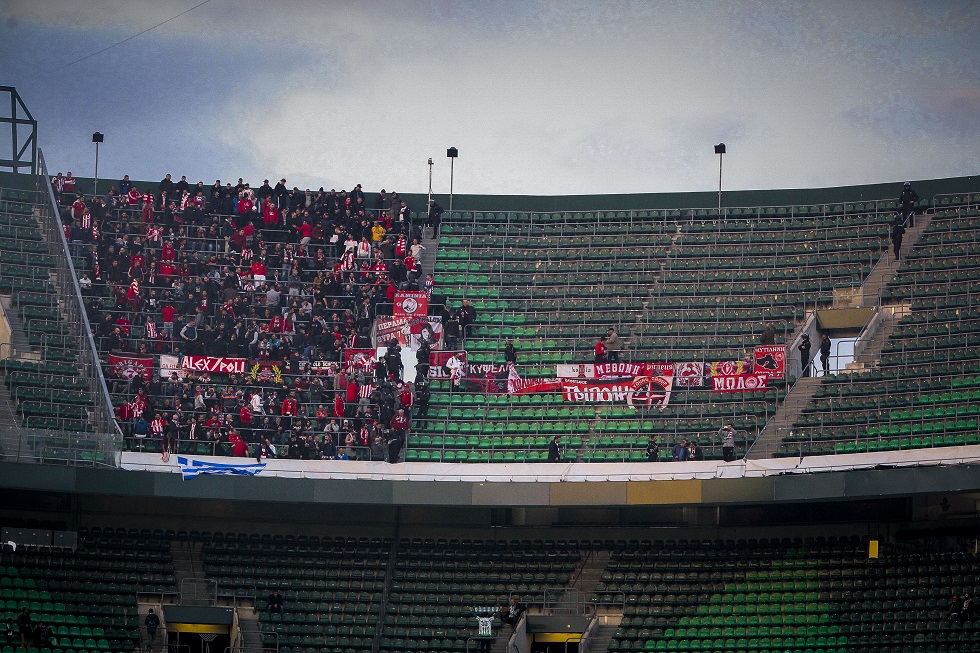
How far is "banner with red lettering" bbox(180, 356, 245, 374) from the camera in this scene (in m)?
38.3

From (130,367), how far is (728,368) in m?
16.5

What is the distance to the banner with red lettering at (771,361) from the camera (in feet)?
124

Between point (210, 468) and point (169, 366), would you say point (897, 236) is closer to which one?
point (210, 468)

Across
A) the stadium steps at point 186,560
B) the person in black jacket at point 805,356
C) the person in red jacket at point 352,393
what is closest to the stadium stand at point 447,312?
the person in red jacket at point 352,393

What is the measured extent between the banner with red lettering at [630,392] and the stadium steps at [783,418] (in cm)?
297

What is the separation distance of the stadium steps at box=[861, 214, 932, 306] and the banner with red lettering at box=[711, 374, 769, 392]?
13.5 feet

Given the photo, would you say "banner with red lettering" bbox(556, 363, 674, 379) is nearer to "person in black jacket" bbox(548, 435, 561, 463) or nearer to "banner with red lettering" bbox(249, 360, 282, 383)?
"person in black jacket" bbox(548, 435, 561, 463)

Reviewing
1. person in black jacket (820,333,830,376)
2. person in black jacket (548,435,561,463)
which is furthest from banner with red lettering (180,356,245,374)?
person in black jacket (820,333,830,376)

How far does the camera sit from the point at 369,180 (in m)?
48.2

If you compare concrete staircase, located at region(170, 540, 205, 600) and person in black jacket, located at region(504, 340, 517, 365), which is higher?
person in black jacket, located at region(504, 340, 517, 365)

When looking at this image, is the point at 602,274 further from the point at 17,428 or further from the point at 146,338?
the point at 17,428

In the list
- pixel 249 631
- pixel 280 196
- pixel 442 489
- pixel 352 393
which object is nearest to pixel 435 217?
pixel 280 196

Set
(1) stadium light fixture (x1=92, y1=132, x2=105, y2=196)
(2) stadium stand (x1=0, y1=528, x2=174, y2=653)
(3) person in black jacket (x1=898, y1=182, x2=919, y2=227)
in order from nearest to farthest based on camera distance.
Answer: (2) stadium stand (x1=0, y1=528, x2=174, y2=653), (3) person in black jacket (x1=898, y1=182, x2=919, y2=227), (1) stadium light fixture (x1=92, y1=132, x2=105, y2=196)

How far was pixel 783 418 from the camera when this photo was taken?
120ft
